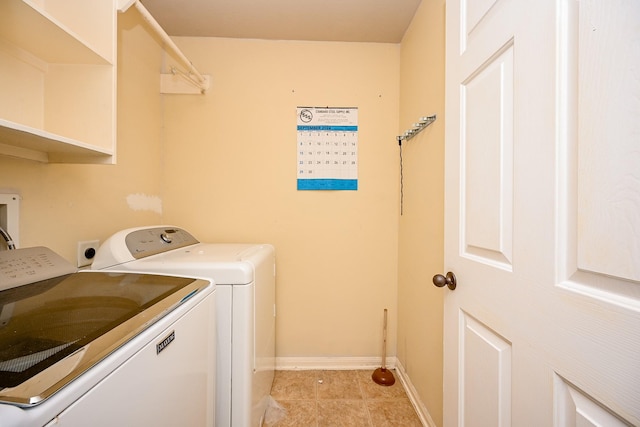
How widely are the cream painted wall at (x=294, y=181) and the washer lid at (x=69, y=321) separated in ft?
3.35

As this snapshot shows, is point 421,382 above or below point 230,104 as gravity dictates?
below

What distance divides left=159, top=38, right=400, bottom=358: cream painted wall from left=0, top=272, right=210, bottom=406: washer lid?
3.35 feet

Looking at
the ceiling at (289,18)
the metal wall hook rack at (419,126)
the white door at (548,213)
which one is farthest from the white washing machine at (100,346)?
the ceiling at (289,18)

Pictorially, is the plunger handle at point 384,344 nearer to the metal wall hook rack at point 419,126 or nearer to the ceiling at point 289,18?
the metal wall hook rack at point 419,126

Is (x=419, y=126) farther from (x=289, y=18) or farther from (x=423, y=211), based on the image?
(x=289, y=18)

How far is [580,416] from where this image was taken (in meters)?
0.47

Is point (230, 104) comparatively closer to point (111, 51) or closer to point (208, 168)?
point (208, 168)

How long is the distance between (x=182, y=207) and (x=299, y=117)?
1098 millimetres

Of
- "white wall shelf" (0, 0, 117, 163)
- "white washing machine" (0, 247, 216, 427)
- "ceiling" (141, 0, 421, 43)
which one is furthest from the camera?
"ceiling" (141, 0, 421, 43)

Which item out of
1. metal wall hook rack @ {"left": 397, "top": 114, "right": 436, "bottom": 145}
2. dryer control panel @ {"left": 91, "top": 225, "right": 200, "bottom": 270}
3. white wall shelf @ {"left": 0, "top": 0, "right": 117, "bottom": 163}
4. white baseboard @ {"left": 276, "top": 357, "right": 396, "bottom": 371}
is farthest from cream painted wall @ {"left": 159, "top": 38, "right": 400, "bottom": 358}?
white wall shelf @ {"left": 0, "top": 0, "right": 117, "bottom": 163}

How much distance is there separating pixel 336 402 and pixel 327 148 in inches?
65.9

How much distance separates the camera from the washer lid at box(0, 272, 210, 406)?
37 centimetres

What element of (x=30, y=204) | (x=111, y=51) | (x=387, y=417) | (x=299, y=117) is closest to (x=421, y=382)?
(x=387, y=417)

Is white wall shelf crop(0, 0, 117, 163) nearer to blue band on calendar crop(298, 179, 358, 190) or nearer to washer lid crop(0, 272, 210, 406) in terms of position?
washer lid crop(0, 272, 210, 406)
